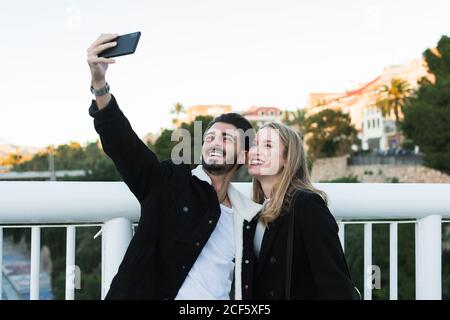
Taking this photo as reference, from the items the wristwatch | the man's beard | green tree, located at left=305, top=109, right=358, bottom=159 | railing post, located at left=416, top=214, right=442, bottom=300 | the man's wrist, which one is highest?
green tree, located at left=305, top=109, right=358, bottom=159

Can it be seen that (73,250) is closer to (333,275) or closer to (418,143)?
(333,275)

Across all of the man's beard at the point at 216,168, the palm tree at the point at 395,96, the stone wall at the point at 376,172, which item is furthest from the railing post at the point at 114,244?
the palm tree at the point at 395,96

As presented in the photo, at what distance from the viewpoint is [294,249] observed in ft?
6.49

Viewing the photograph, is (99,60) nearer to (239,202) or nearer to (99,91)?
(99,91)

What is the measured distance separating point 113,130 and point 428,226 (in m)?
1.40

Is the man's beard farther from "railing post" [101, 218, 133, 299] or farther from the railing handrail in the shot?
"railing post" [101, 218, 133, 299]

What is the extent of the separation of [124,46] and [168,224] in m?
0.59

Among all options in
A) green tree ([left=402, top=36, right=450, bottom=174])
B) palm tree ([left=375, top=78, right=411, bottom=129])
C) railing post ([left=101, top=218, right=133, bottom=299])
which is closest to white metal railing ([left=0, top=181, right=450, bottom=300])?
railing post ([left=101, top=218, right=133, bottom=299])

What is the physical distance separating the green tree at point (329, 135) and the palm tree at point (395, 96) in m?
3.91

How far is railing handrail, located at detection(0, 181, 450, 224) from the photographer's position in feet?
6.40

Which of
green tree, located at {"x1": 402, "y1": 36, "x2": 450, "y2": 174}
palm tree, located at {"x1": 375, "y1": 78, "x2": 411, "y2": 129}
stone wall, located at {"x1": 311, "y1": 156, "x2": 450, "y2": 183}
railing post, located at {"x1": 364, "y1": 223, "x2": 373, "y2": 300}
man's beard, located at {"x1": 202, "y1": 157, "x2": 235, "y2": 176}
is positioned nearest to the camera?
man's beard, located at {"x1": 202, "y1": 157, "x2": 235, "y2": 176}

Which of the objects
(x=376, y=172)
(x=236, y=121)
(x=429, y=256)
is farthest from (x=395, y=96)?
(x=236, y=121)

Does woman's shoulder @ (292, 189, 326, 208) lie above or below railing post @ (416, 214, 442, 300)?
above

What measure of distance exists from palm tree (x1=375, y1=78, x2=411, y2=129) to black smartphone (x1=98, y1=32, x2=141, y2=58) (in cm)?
5217
